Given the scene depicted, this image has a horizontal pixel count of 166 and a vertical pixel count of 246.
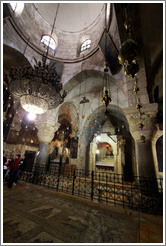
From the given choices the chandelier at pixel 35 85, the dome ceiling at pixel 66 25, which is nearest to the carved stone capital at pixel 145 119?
the chandelier at pixel 35 85

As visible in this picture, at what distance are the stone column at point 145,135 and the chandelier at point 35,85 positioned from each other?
127 inches

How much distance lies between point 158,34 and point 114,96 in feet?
27.5

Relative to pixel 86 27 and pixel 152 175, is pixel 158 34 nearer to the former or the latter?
pixel 152 175

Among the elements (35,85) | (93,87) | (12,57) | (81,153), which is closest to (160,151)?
(81,153)

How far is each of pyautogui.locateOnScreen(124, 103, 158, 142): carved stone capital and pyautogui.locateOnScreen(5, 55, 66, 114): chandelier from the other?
3.22 m

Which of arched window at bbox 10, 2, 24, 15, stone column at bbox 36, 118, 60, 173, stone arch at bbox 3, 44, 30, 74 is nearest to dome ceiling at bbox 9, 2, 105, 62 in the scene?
arched window at bbox 10, 2, 24, 15

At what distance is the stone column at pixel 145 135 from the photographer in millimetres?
3885

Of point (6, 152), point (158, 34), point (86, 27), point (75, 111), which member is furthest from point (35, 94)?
point (86, 27)

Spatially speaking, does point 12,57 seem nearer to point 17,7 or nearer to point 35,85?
point 17,7

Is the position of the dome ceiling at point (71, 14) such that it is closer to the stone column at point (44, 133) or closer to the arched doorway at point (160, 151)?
the stone column at point (44, 133)

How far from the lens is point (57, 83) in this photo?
4.31 metres

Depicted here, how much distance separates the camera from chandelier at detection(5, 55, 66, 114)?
12.7 feet

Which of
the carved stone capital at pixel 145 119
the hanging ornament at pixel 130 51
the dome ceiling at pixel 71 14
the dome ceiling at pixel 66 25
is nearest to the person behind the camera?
the hanging ornament at pixel 130 51

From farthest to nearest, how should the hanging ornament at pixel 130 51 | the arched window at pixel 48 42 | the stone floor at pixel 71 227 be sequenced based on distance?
the arched window at pixel 48 42, the stone floor at pixel 71 227, the hanging ornament at pixel 130 51
